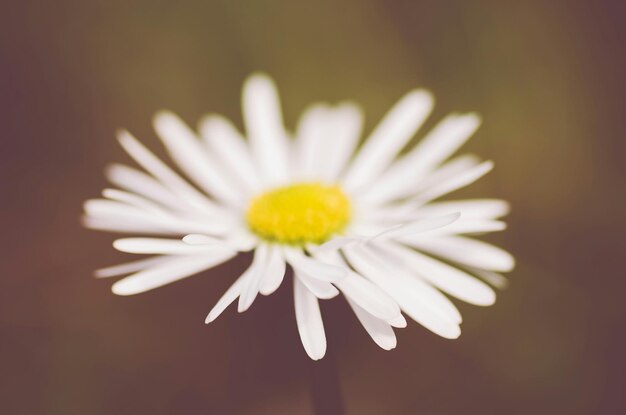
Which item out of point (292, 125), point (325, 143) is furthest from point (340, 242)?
point (292, 125)

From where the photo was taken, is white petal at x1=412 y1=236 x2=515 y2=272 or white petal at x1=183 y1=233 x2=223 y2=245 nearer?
white petal at x1=183 y1=233 x2=223 y2=245

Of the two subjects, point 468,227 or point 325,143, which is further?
point 325,143

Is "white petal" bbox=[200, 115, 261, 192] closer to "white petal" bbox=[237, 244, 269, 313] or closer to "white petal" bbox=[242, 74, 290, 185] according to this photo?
"white petal" bbox=[242, 74, 290, 185]

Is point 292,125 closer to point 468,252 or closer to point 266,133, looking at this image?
point 266,133

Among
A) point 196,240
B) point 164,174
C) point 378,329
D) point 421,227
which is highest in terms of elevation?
point 164,174

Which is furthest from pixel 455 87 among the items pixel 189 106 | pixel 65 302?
pixel 65 302

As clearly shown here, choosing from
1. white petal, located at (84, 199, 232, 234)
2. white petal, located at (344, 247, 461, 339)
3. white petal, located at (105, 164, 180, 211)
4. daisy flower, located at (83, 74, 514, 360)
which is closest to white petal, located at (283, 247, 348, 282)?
daisy flower, located at (83, 74, 514, 360)
